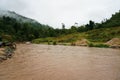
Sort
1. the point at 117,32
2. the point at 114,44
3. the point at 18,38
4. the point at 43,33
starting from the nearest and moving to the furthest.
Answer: the point at 114,44 → the point at 117,32 → the point at 18,38 → the point at 43,33

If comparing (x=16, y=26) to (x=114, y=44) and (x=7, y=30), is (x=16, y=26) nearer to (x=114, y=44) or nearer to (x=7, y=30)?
(x=7, y=30)

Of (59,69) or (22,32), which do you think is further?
(22,32)

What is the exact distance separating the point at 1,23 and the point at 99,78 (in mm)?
143927

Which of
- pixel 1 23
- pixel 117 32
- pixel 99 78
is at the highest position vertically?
pixel 1 23

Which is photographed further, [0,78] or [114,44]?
[114,44]

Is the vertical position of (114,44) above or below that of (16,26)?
below

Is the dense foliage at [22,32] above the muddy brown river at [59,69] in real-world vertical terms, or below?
above

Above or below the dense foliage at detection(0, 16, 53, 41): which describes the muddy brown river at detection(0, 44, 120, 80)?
below

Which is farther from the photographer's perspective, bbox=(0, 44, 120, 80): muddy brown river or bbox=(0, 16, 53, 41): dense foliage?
bbox=(0, 16, 53, 41): dense foliage

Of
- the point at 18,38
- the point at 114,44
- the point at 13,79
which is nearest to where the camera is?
the point at 13,79

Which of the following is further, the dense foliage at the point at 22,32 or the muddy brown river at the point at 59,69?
the dense foliage at the point at 22,32

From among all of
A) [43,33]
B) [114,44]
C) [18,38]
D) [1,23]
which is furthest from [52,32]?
[114,44]

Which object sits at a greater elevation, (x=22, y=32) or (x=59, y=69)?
(x=22, y=32)

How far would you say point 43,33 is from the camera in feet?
490
